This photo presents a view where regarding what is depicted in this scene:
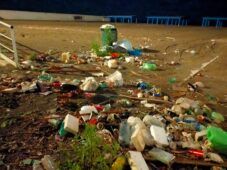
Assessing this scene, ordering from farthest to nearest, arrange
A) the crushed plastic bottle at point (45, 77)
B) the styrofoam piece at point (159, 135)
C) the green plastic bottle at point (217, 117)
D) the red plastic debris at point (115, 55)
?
the red plastic debris at point (115, 55) → the crushed plastic bottle at point (45, 77) → the green plastic bottle at point (217, 117) → the styrofoam piece at point (159, 135)

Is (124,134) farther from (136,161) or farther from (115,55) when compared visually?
(115,55)

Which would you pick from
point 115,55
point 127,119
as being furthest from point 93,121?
point 115,55

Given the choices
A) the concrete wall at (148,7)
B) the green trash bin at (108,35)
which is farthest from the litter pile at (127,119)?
the concrete wall at (148,7)

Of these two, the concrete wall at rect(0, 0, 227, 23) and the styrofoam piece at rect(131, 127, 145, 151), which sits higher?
the concrete wall at rect(0, 0, 227, 23)

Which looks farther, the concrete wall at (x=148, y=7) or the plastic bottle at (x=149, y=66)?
the concrete wall at (x=148, y=7)

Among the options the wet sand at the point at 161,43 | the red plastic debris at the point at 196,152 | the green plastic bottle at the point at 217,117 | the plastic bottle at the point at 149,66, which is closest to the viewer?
the red plastic debris at the point at 196,152

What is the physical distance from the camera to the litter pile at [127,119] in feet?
12.9

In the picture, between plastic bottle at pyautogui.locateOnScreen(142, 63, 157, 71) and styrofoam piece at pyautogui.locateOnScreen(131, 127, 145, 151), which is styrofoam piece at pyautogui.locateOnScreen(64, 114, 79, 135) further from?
plastic bottle at pyautogui.locateOnScreen(142, 63, 157, 71)

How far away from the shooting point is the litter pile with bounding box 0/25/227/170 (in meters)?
3.93

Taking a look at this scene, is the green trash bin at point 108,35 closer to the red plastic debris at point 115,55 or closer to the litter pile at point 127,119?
the red plastic debris at point 115,55

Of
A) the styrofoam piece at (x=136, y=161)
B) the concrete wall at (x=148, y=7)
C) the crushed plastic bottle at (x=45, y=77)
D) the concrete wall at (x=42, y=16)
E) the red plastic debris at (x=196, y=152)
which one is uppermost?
the concrete wall at (x=148, y=7)

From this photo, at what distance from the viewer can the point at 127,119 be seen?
15.7ft

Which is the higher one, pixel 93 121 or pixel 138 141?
pixel 93 121

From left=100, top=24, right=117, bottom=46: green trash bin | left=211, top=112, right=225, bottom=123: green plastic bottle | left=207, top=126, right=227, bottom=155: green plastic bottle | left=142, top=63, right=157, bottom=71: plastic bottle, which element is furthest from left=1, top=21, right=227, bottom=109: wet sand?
left=207, top=126, right=227, bottom=155: green plastic bottle
